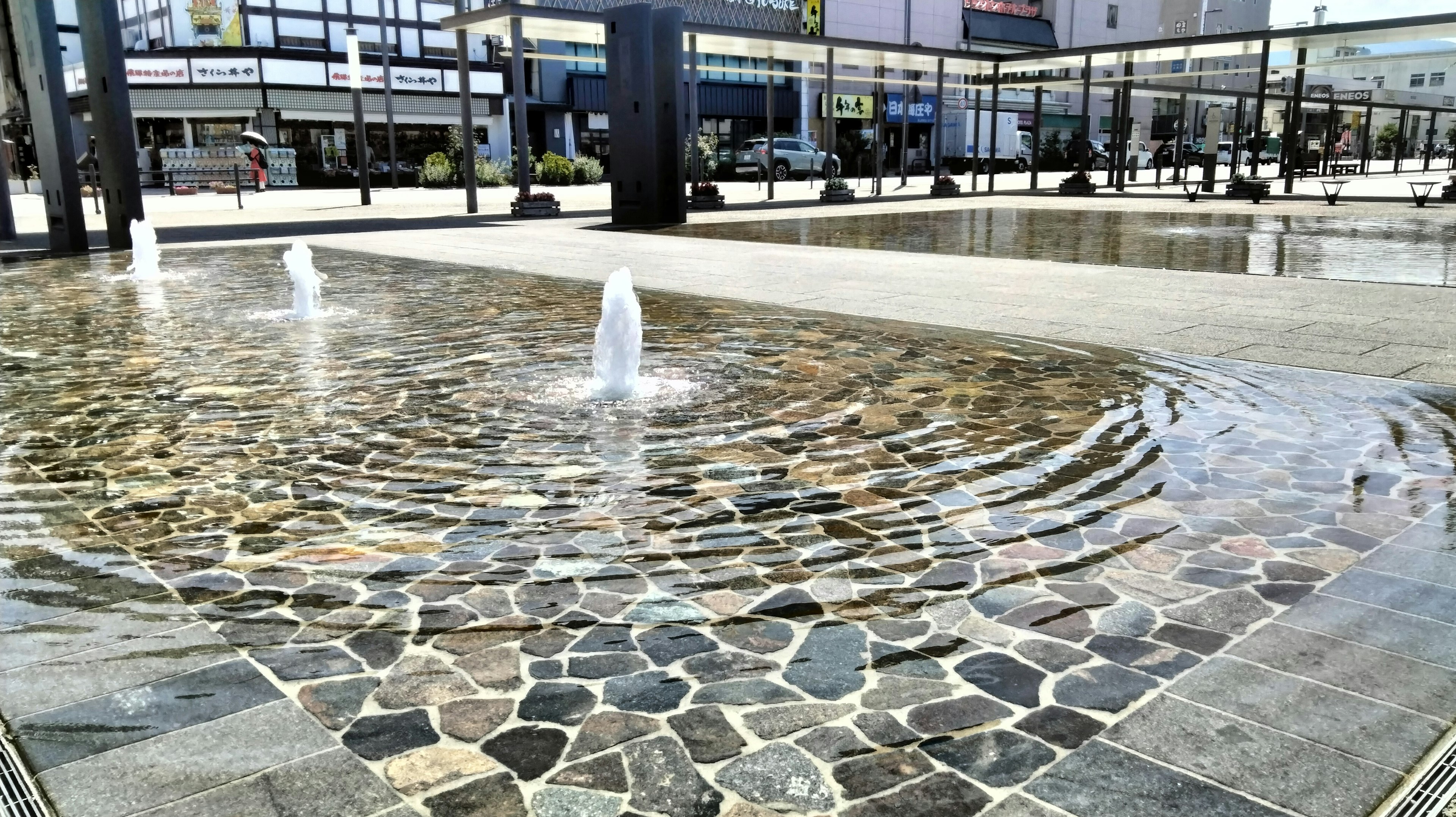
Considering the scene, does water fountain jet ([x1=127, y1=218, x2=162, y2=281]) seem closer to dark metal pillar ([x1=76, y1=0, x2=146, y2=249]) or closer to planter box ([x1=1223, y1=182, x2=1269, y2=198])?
dark metal pillar ([x1=76, y1=0, x2=146, y2=249])

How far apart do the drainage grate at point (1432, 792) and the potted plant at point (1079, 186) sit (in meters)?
28.9

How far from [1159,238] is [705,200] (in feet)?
34.8

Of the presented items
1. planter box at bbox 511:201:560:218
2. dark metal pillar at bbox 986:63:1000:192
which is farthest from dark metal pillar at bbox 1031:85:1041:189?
planter box at bbox 511:201:560:218

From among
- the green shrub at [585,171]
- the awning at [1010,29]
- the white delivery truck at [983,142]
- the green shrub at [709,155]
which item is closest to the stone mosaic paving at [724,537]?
the green shrub at [709,155]

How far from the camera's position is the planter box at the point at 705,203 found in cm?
2361

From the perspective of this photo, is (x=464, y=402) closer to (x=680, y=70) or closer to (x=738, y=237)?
(x=738, y=237)

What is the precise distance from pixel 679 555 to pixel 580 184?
39.1 m

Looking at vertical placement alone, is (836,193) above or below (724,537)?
above

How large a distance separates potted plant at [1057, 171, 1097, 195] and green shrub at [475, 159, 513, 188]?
1910cm

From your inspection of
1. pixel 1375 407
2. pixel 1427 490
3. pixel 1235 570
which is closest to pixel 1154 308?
pixel 1375 407

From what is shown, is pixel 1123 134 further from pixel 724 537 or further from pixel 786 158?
pixel 724 537

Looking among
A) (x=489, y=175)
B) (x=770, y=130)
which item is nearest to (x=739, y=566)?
(x=770, y=130)

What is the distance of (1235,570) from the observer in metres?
3.52

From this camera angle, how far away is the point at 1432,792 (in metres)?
2.31
